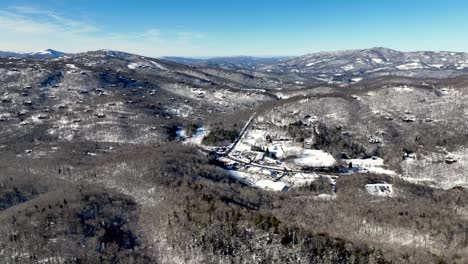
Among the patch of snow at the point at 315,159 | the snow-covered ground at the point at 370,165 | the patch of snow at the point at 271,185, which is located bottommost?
the snow-covered ground at the point at 370,165

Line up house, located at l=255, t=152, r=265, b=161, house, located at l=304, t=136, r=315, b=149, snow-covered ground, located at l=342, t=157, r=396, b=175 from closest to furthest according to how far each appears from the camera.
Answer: snow-covered ground, located at l=342, t=157, r=396, b=175, house, located at l=255, t=152, r=265, b=161, house, located at l=304, t=136, r=315, b=149

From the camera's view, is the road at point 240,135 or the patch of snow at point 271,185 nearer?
the patch of snow at point 271,185

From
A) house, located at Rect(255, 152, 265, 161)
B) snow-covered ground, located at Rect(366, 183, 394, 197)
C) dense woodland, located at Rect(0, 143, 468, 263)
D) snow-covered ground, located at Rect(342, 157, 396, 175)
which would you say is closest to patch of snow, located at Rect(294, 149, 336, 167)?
snow-covered ground, located at Rect(342, 157, 396, 175)

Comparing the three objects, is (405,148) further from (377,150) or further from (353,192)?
(353,192)

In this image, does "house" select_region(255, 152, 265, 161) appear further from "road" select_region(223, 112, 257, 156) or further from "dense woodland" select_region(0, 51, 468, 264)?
"dense woodland" select_region(0, 51, 468, 264)

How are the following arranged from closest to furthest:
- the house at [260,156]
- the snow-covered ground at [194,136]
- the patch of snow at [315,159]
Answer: the patch of snow at [315,159], the house at [260,156], the snow-covered ground at [194,136]

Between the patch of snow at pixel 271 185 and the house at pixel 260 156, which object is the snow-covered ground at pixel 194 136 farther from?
the patch of snow at pixel 271 185

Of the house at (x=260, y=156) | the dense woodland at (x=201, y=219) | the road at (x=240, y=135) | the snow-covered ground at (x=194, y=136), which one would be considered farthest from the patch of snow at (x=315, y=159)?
the snow-covered ground at (x=194, y=136)

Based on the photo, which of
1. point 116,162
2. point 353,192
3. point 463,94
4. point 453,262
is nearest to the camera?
point 453,262

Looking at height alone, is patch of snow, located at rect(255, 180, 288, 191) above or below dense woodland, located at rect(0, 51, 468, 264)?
below

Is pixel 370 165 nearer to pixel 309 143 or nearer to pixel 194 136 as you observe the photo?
pixel 309 143

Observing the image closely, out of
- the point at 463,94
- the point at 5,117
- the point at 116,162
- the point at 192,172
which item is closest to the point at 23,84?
the point at 5,117
